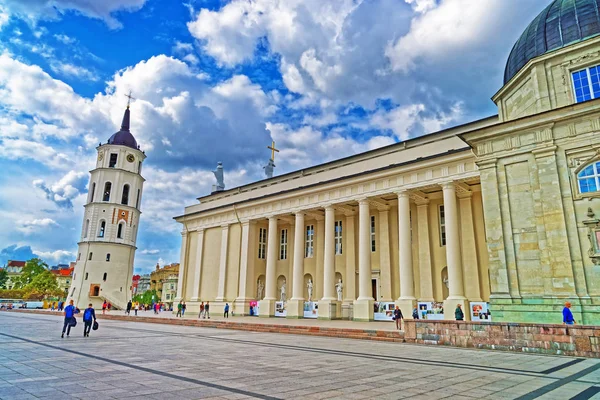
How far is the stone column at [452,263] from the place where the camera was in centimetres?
2291

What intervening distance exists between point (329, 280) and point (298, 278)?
11.0ft

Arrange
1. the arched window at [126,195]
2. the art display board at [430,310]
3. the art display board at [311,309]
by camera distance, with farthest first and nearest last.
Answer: the arched window at [126,195] → the art display board at [311,309] → the art display board at [430,310]

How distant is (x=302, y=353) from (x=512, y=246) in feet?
38.8

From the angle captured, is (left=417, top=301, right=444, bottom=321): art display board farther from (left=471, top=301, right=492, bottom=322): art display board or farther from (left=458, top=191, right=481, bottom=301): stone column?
(left=458, top=191, right=481, bottom=301): stone column

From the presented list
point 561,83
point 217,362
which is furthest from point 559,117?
point 217,362

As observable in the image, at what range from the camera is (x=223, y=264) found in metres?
38.6

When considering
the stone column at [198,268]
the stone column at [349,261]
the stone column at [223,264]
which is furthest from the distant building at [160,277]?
the stone column at [349,261]

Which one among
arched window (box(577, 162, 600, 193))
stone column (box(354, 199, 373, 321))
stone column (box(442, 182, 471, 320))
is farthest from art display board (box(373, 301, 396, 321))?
arched window (box(577, 162, 600, 193))

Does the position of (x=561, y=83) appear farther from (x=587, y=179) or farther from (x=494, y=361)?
(x=494, y=361)

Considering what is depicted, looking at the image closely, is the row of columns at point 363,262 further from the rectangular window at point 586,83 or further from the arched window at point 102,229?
the arched window at point 102,229

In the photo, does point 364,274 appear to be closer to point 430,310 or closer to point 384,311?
point 384,311

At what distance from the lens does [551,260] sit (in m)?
16.7

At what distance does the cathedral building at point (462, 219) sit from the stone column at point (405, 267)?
3.7 inches

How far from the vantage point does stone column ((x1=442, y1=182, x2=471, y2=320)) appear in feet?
75.2
